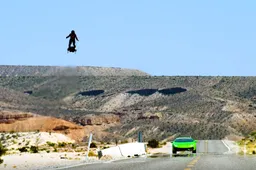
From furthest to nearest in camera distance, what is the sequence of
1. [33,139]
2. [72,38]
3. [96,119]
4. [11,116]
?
[96,119] < [11,116] < [33,139] < [72,38]

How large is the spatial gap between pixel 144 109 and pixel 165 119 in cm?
1891

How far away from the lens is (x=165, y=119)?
16100cm

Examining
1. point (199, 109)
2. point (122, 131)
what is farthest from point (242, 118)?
point (122, 131)

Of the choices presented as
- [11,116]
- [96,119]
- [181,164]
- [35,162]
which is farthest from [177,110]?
[181,164]

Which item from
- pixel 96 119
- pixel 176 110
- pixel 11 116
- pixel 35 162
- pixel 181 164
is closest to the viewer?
pixel 181 164

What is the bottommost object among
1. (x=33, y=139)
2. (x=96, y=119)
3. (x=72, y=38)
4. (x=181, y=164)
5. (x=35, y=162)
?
(x=35, y=162)

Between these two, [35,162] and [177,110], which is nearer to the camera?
[35,162]

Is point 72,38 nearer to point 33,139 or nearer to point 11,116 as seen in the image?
point 33,139

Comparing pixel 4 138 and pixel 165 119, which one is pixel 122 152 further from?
pixel 165 119

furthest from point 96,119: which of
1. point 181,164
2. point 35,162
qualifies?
point 181,164

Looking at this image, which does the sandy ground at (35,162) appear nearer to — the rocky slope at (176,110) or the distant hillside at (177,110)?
the rocky slope at (176,110)

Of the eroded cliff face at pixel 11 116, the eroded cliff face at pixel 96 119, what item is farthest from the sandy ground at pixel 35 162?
the eroded cliff face at pixel 96 119

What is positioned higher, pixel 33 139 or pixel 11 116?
pixel 11 116

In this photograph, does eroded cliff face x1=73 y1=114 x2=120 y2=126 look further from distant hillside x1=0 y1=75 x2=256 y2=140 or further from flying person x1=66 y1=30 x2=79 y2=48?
flying person x1=66 y1=30 x2=79 y2=48
